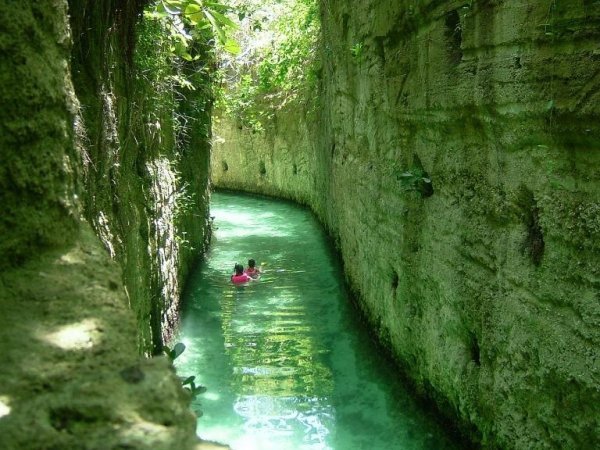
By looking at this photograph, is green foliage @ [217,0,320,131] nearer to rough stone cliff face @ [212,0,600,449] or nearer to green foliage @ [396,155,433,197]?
rough stone cliff face @ [212,0,600,449]

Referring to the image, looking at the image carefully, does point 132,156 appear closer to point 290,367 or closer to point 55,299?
point 290,367

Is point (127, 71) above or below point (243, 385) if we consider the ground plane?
above

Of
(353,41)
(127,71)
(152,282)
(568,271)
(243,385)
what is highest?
(353,41)

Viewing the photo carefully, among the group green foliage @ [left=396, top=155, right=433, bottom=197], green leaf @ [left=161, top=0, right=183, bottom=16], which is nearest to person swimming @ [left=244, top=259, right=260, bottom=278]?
green foliage @ [left=396, top=155, right=433, bottom=197]

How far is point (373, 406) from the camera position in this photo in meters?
5.88

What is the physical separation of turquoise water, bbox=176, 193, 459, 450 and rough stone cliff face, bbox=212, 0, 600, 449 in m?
0.41

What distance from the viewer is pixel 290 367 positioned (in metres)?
6.86

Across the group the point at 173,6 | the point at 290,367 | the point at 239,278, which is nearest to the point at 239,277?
the point at 239,278

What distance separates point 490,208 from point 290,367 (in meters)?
3.40

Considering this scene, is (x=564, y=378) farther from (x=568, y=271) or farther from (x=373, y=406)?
(x=373, y=406)

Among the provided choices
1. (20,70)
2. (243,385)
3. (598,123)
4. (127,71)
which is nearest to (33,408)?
(20,70)

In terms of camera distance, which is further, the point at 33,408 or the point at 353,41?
the point at 353,41

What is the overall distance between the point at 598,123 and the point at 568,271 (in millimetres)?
803

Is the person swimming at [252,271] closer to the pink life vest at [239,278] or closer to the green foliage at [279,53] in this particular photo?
the pink life vest at [239,278]
